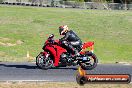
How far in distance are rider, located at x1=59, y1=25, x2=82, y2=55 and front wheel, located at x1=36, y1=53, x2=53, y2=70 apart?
2.40 ft

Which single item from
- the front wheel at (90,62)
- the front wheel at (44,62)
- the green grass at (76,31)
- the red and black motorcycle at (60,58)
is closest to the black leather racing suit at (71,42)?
the red and black motorcycle at (60,58)

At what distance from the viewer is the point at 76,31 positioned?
38.9 m

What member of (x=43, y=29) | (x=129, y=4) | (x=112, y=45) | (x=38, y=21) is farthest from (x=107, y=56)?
(x=129, y=4)

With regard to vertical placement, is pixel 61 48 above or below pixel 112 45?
above

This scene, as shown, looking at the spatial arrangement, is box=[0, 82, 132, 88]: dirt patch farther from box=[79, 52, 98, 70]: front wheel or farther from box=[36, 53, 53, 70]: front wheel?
box=[79, 52, 98, 70]: front wheel

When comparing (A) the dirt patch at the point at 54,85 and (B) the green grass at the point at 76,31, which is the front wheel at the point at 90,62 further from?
(B) the green grass at the point at 76,31

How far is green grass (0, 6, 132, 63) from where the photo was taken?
27.2 meters

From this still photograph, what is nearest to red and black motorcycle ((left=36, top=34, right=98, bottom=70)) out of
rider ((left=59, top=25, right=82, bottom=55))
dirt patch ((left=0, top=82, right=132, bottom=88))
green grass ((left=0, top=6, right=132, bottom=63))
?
rider ((left=59, top=25, right=82, bottom=55))

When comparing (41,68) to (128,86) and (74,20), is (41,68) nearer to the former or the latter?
(128,86)

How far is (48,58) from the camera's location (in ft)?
58.6

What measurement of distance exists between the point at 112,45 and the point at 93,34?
6.29 metres

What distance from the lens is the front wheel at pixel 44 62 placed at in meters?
17.8

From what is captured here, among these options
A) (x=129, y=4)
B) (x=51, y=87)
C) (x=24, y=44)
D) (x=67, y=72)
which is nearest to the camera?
(x=51, y=87)

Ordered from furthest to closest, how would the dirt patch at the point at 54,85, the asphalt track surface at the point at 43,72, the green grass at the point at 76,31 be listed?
1. the green grass at the point at 76,31
2. the asphalt track surface at the point at 43,72
3. the dirt patch at the point at 54,85
